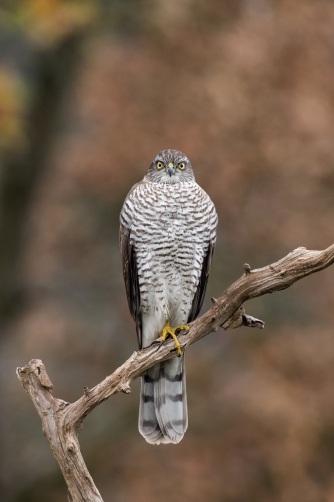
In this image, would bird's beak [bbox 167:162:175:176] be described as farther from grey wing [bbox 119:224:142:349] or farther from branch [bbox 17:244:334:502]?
branch [bbox 17:244:334:502]

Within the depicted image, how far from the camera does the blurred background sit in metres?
9.41

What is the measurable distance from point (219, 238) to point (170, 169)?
155 inches

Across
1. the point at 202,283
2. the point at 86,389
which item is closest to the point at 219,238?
the point at 202,283

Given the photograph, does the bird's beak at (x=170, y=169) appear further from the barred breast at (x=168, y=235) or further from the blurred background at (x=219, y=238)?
the blurred background at (x=219, y=238)

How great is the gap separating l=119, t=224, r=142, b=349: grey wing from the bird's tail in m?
0.43

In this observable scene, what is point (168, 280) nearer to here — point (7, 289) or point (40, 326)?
point (7, 289)

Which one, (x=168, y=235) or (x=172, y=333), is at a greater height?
(x=168, y=235)

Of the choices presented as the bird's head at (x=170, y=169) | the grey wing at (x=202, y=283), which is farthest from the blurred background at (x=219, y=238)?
the bird's head at (x=170, y=169)

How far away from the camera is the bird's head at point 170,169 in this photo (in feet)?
19.4

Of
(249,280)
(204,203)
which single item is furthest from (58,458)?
(204,203)

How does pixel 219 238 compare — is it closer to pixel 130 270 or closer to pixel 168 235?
pixel 130 270

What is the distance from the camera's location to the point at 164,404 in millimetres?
5988

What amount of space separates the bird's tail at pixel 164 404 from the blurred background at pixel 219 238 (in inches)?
120

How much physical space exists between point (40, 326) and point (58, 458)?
5.67 metres
